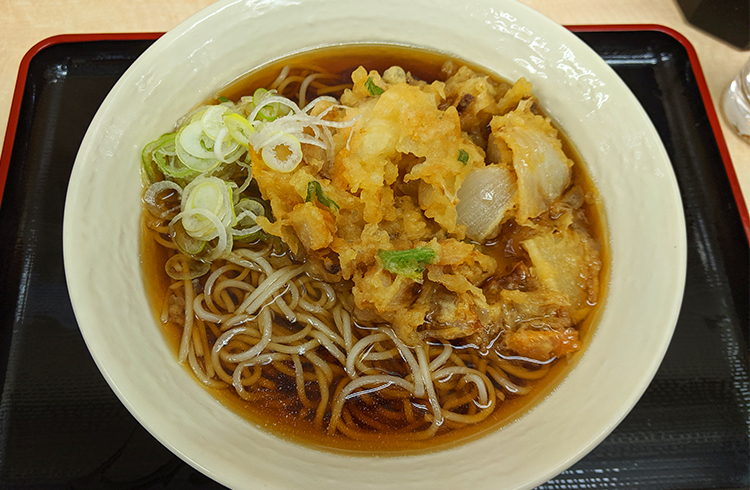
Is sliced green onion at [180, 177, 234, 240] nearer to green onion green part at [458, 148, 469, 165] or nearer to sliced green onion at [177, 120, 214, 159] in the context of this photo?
sliced green onion at [177, 120, 214, 159]

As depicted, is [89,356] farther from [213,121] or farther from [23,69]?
[23,69]

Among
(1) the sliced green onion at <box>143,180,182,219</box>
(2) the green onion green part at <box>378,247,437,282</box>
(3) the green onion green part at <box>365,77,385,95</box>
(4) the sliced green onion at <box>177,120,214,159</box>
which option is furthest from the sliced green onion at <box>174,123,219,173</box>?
(2) the green onion green part at <box>378,247,437,282</box>

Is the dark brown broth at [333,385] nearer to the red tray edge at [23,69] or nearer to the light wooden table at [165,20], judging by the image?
the red tray edge at [23,69]

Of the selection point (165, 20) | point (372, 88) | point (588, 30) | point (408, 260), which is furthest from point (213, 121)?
point (588, 30)

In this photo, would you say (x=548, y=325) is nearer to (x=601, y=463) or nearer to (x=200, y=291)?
(x=601, y=463)

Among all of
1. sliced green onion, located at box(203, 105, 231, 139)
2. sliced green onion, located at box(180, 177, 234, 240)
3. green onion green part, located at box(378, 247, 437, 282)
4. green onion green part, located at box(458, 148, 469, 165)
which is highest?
sliced green onion, located at box(203, 105, 231, 139)

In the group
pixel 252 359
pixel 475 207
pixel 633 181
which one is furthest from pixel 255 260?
pixel 633 181
